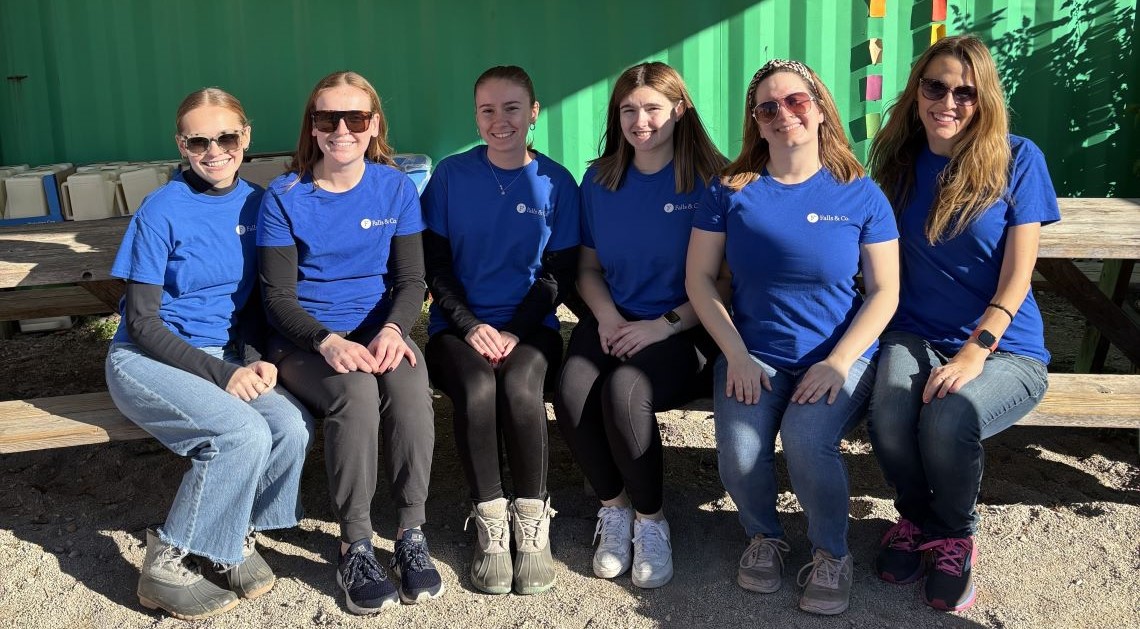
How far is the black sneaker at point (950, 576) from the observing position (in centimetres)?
321

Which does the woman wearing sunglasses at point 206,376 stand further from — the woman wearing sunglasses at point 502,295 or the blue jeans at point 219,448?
the woman wearing sunglasses at point 502,295

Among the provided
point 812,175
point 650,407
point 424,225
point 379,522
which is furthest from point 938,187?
point 379,522

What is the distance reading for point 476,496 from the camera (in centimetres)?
346

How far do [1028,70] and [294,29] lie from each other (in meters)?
4.70

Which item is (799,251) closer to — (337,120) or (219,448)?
(337,120)

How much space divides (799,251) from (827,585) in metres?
1.01

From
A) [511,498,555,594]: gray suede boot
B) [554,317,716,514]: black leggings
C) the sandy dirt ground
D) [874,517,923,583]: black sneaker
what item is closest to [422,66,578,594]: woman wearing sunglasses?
[511,498,555,594]: gray suede boot

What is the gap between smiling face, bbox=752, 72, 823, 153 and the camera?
10.9ft

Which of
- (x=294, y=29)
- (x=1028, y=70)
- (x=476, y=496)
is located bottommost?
(x=476, y=496)

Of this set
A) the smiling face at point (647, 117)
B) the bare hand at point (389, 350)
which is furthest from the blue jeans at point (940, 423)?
the bare hand at point (389, 350)

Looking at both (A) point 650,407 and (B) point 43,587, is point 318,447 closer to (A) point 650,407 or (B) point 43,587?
(B) point 43,587

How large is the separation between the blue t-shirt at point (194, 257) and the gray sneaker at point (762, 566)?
1847 millimetres

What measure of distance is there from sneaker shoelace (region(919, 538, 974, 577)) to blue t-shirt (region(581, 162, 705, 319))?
1.13 meters

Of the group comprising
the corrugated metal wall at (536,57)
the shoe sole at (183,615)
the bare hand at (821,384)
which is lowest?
the shoe sole at (183,615)
